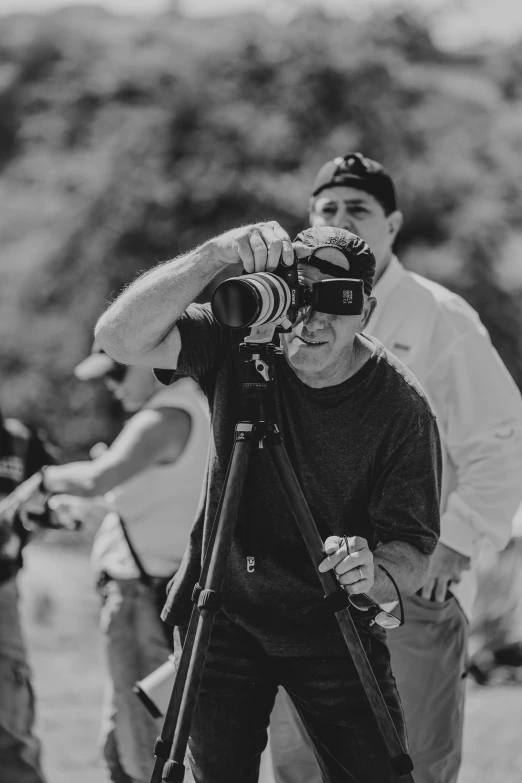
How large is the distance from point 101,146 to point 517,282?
4046 mm

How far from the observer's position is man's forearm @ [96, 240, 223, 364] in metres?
2.27

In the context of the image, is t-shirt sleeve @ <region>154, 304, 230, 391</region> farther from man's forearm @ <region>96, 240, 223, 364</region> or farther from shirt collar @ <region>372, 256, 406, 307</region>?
shirt collar @ <region>372, 256, 406, 307</region>

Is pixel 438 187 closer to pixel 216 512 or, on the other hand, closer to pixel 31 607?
pixel 31 607

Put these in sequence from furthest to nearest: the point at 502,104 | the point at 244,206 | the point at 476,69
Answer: the point at 476,69 < the point at 502,104 < the point at 244,206

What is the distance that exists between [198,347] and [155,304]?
0.55 ft

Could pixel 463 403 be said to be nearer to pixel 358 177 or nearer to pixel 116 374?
pixel 358 177

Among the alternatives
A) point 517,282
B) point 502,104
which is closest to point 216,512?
point 517,282

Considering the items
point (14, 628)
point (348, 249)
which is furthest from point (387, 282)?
point (14, 628)

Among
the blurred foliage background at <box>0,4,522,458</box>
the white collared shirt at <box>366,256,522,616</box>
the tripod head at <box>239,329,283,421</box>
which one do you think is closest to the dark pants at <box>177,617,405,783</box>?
the tripod head at <box>239,329,283,421</box>

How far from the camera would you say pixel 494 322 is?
1034 centimetres

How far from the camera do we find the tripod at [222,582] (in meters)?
2.11

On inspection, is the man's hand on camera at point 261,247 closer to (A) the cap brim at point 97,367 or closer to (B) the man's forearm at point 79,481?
(B) the man's forearm at point 79,481

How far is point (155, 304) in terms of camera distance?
89.8 inches

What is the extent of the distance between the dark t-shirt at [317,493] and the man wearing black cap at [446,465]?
2.80 feet
